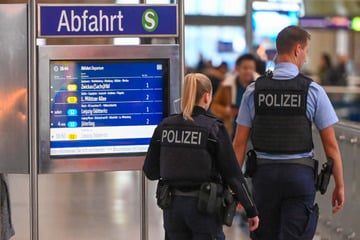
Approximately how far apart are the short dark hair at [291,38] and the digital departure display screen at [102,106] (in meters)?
0.97

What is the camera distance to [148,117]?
621 centimetres

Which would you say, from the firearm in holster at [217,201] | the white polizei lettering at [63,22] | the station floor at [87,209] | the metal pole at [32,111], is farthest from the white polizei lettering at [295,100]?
the station floor at [87,209]

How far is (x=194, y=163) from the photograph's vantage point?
4969mm

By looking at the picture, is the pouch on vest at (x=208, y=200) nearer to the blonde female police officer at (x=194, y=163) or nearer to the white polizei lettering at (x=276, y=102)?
the blonde female police officer at (x=194, y=163)

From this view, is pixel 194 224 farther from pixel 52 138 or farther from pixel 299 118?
pixel 52 138

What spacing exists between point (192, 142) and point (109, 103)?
4.30ft

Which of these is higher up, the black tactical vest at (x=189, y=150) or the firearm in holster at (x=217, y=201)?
the black tactical vest at (x=189, y=150)

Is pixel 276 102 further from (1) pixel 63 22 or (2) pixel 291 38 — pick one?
(1) pixel 63 22

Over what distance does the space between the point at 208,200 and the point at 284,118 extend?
3.15ft

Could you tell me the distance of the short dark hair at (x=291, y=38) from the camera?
559 centimetres

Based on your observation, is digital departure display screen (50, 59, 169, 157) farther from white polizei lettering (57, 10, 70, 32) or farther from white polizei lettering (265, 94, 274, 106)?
white polizei lettering (265, 94, 274, 106)

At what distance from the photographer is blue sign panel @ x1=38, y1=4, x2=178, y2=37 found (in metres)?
6.00

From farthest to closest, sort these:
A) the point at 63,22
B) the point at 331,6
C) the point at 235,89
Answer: the point at 331,6 < the point at 235,89 < the point at 63,22

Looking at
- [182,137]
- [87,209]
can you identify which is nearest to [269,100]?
[182,137]
